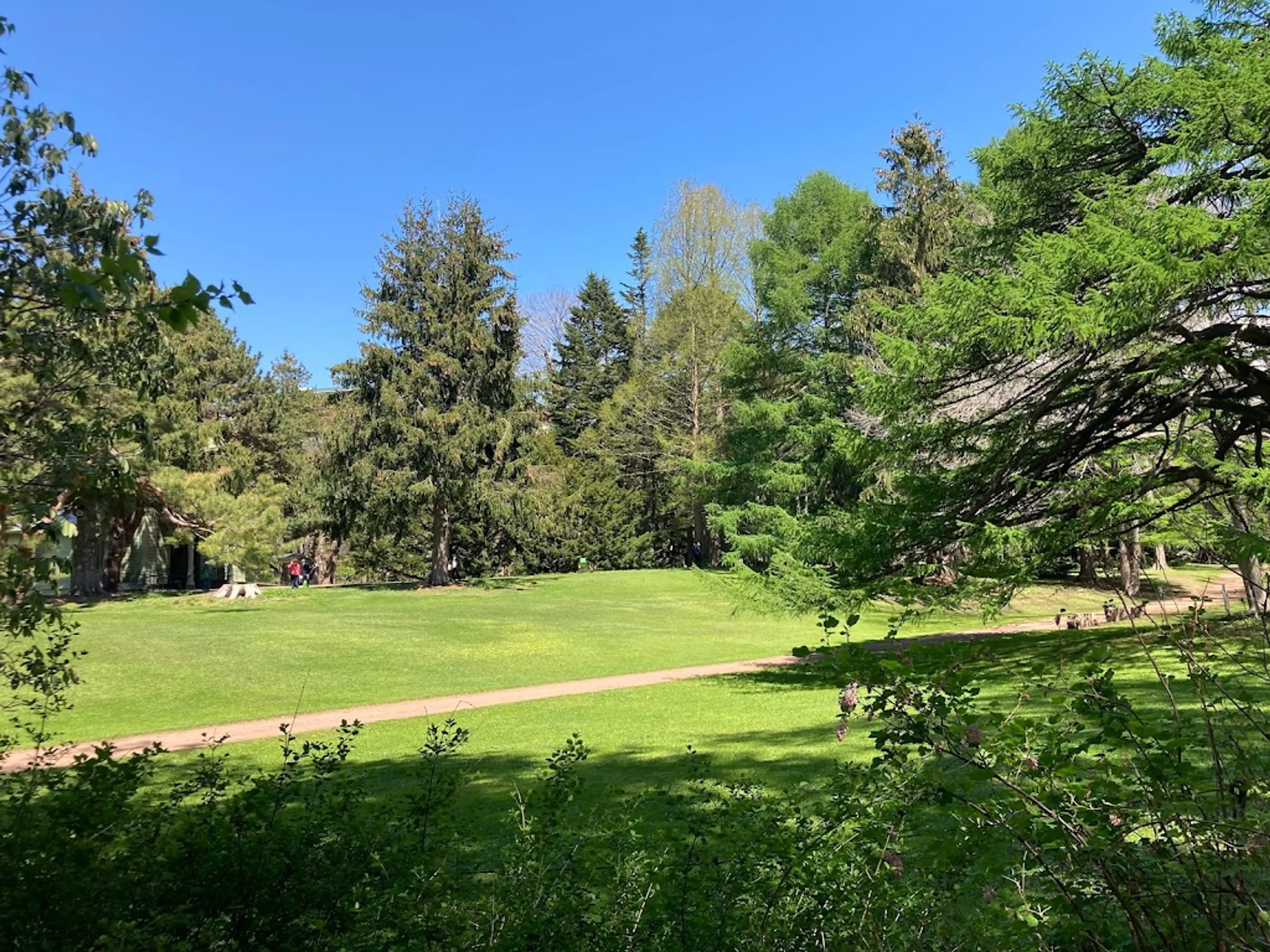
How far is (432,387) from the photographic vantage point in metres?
31.0

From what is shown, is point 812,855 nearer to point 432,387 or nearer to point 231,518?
point 231,518

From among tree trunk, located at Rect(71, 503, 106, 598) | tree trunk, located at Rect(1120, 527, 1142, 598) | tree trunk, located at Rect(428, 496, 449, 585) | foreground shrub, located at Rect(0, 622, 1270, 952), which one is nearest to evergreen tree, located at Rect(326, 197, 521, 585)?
tree trunk, located at Rect(428, 496, 449, 585)

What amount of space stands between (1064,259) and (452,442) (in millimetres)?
24735

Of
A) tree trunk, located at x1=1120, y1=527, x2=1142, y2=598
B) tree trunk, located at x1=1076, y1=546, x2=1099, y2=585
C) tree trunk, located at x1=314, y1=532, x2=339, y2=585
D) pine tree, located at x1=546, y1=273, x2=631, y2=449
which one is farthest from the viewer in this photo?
pine tree, located at x1=546, y1=273, x2=631, y2=449

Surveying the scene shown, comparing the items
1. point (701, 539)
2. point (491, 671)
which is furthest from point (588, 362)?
point (491, 671)

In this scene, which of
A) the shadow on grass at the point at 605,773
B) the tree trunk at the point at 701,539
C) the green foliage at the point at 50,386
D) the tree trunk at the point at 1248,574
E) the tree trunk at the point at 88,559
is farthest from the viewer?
the tree trunk at the point at 701,539

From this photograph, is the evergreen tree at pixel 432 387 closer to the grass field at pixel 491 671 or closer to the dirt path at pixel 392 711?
the grass field at pixel 491 671

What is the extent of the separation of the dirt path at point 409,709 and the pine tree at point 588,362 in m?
32.2

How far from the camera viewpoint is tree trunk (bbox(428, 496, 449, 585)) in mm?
32094

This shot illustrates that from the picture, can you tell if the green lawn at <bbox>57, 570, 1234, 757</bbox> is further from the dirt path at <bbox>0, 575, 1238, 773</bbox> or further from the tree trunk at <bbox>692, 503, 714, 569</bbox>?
the tree trunk at <bbox>692, 503, 714, 569</bbox>

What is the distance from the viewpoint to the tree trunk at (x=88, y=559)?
26750mm

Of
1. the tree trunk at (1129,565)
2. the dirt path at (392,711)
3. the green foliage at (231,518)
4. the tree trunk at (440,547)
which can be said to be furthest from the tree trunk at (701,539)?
the dirt path at (392,711)

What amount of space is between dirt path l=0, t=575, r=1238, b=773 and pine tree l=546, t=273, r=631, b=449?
106 feet

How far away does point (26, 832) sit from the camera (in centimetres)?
336
